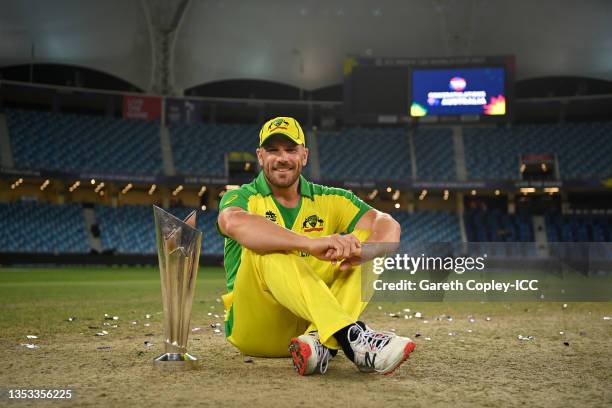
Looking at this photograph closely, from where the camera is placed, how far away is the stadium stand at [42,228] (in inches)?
1217

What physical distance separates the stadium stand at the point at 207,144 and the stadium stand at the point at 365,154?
4388 mm

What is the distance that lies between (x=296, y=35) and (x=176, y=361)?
1360 inches

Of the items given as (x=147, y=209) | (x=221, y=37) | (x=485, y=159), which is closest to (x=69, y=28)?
(x=221, y=37)

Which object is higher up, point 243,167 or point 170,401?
point 243,167

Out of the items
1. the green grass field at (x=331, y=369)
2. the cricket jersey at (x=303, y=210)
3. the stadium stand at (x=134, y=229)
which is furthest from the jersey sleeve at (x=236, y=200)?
the stadium stand at (x=134, y=229)

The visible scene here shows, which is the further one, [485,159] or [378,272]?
[485,159]

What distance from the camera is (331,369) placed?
14.4ft

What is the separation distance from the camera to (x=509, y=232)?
3631 cm

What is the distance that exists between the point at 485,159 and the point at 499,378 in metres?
35.1

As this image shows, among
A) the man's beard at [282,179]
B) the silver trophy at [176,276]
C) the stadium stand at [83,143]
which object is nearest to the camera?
the silver trophy at [176,276]

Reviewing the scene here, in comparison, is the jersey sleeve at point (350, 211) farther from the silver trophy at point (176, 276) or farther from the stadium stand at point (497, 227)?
the stadium stand at point (497, 227)

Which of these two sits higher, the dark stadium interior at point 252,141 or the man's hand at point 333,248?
the dark stadium interior at point 252,141

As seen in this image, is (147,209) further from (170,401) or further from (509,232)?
(170,401)

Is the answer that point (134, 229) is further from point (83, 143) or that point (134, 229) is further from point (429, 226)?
point (429, 226)
